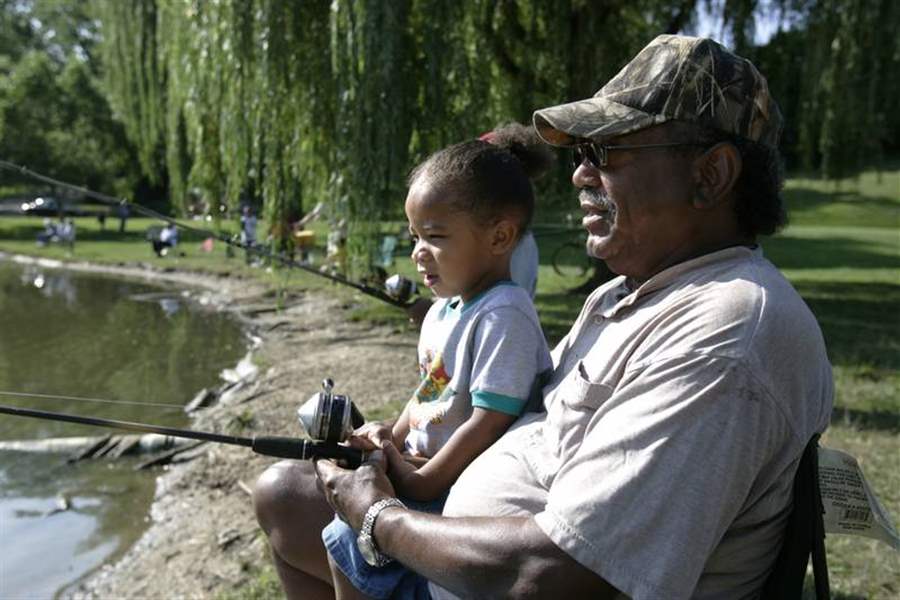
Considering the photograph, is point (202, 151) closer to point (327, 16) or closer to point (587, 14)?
point (327, 16)

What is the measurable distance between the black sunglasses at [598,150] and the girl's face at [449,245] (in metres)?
0.55

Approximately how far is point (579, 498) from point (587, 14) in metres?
7.71

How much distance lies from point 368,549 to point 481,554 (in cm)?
37

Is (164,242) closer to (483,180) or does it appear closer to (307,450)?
(483,180)

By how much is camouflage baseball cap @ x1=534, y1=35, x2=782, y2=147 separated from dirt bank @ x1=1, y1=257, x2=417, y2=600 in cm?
276

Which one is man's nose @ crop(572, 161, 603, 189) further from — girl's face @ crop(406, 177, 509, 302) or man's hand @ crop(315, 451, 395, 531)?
man's hand @ crop(315, 451, 395, 531)

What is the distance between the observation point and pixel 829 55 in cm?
734

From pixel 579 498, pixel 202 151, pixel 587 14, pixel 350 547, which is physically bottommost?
pixel 350 547

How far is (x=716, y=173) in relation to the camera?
171 cm

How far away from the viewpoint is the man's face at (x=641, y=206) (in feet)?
5.68

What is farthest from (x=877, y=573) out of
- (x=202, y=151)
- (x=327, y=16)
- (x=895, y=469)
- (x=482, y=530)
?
(x=202, y=151)

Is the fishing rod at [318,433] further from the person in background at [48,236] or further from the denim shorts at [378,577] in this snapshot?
the person in background at [48,236]

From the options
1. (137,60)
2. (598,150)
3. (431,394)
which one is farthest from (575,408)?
(137,60)

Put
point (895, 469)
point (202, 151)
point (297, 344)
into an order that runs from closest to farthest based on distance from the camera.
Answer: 1. point (895, 469)
2. point (202, 151)
3. point (297, 344)
